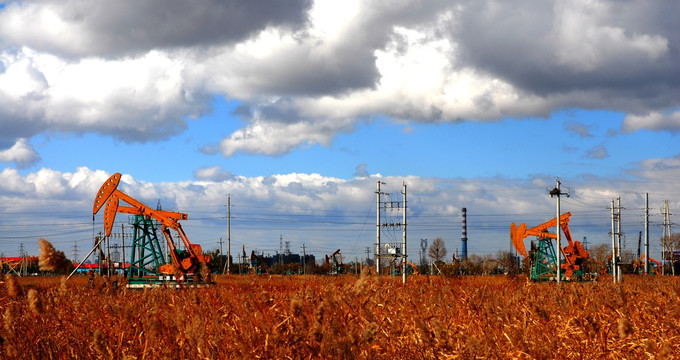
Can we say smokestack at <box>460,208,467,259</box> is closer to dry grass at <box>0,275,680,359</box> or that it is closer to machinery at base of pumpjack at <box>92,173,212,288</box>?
machinery at base of pumpjack at <box>92,173,212,288</box>

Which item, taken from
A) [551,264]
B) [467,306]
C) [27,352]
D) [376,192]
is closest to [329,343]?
[27,352]

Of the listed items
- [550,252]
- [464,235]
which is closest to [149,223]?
[550,252]

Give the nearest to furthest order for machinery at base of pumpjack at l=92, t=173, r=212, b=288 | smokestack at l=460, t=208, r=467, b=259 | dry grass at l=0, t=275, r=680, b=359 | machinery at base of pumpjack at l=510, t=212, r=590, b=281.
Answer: dry grass at l=0, t=275, r=680, b=359 → machinery at base of pumpjack at l=92, t=173, r=212, b=288 → machinery at base of pumpjack at l=510, t=212, r=590, b=281 → smokestack at l=460, t=208, r=467, b=259

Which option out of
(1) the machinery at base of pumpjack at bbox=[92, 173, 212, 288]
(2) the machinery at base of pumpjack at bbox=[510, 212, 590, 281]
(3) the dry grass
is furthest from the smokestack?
(3) the dry grass

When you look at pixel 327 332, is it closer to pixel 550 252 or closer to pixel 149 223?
pixel 149 223

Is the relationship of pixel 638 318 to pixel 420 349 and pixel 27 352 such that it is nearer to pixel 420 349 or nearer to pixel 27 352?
pixel 420 349

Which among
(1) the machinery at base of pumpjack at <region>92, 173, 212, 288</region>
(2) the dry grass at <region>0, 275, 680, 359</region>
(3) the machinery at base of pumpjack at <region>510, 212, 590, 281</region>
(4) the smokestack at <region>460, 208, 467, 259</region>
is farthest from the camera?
(4) the smokestack at <region>460, 208, 467, 259</region>

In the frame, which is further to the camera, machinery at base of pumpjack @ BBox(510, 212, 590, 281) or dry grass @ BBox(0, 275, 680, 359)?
machinery at base of pumpjack @ BBox(510, 212, 590, 281)

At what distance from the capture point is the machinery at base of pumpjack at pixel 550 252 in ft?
129

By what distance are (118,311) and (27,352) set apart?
0.95 m

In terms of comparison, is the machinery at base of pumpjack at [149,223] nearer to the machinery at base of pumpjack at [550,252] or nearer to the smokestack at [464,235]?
the machinery at base of pumpjack at [550,252]

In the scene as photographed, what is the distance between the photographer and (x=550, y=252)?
40812mm

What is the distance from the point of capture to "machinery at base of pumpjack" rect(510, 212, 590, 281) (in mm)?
39250

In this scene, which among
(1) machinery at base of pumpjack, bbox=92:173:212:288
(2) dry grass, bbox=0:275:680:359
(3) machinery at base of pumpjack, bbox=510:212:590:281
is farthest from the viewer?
(3) machinery at base of pumpjack, bbox=510:212:590:281
